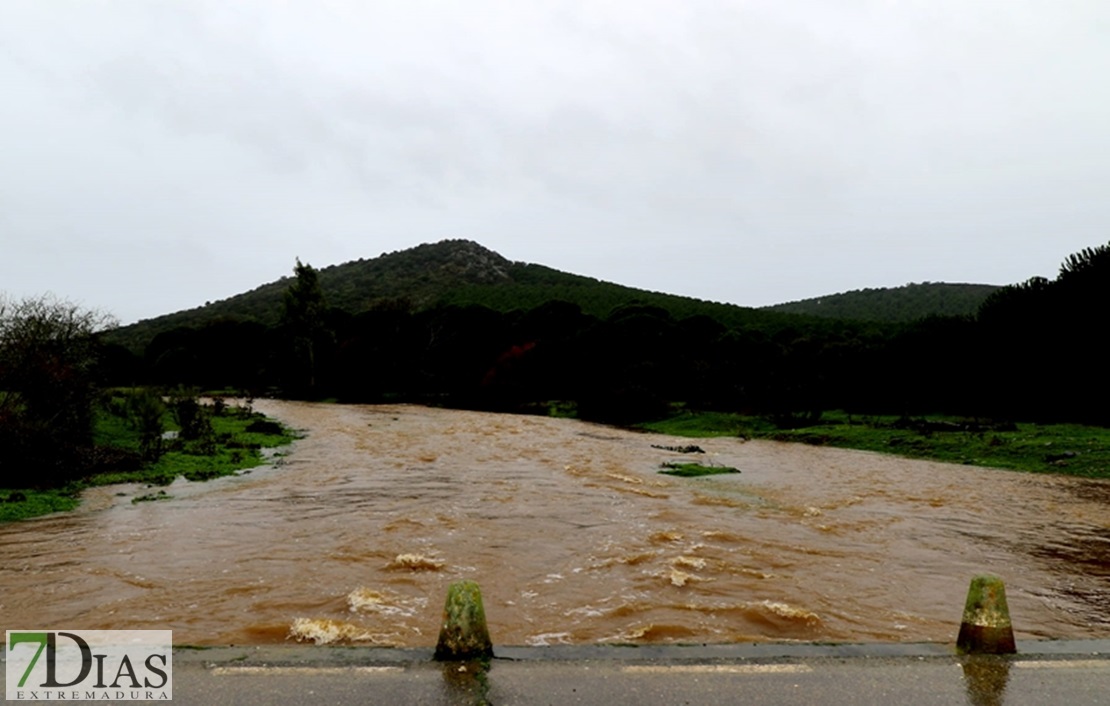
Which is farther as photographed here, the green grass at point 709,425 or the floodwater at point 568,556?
the green grass at point 709,425

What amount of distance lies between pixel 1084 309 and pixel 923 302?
65272mm

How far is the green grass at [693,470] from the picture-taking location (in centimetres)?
1945

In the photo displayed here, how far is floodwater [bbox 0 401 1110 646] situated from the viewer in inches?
287

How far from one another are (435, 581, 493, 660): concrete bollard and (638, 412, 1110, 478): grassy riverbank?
20.5m

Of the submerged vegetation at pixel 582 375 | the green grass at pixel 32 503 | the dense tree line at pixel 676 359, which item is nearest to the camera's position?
the green grass at pixel 32 503

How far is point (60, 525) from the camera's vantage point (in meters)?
11.6

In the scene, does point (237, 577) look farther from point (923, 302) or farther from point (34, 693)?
point (923, 302)

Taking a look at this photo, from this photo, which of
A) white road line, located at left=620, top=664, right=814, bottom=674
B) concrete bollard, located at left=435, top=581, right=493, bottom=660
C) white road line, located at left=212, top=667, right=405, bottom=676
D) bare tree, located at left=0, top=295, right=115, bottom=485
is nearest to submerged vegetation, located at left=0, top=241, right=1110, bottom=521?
bare tree, located at left=0, top=295, right=115, bottom=485

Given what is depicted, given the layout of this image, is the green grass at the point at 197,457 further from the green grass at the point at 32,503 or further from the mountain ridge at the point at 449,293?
the mountain ridge at the point at 449,293

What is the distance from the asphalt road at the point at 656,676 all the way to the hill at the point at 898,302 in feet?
258

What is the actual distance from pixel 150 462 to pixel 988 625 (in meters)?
19.0

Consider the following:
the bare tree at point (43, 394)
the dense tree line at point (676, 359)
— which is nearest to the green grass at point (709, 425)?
the dense tree line at point (676, 359)

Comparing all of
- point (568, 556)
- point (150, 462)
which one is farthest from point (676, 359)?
point (568, 556)

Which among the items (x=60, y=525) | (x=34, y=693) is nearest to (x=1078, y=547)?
(x=34, y=693)
